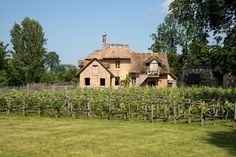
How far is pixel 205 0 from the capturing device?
A: 2966cm

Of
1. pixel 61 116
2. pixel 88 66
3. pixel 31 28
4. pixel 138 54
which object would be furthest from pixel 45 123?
pixel 31 28

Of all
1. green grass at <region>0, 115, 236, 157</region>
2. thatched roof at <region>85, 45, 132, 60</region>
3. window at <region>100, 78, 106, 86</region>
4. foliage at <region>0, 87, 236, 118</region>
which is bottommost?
green grass at <region>0, 115, 236, 157</region>

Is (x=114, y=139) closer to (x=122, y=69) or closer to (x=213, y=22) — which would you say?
(x=213, y=22)

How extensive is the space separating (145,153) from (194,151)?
6.48 feet

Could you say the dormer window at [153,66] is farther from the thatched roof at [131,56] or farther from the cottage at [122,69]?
the thatched roof at [131,56]

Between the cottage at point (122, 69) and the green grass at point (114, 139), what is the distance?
141 feet

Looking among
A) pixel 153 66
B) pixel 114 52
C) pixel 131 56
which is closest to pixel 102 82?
pixel 114 52

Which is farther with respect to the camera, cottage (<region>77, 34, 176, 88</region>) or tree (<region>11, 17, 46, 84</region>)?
tree (<region>11, 17, 46, 84</region>)

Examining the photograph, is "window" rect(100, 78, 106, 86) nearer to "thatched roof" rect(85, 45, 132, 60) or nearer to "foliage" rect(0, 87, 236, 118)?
"thatched roof" rect(85, 45, 132, 60)

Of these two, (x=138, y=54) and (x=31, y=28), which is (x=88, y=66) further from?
(x=31, y=28)

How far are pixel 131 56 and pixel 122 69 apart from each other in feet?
10.5

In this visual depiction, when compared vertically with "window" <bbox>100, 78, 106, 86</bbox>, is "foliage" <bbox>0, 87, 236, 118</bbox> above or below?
below

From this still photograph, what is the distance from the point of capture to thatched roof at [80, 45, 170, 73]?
69625 mm

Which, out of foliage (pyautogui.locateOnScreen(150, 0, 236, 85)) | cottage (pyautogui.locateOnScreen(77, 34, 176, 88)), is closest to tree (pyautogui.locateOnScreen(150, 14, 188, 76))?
cottage (pyautogui.locateOnScreen(77, 34, 176, 88))
